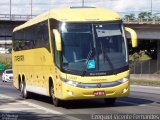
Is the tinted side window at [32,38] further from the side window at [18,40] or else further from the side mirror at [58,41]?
the side mirror at [58,41]

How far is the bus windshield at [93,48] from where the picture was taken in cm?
1880

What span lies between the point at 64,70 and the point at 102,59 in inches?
53.2

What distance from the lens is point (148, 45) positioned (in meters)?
98.8

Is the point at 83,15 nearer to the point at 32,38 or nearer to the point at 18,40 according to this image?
the point at 32,38

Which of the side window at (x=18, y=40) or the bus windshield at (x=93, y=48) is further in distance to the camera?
the side window at (x=18, y=40)

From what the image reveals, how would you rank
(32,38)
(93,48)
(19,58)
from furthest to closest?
(19,58) < (32,38) < (93,48)

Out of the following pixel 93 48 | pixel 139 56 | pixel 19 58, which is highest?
pixel 93 48

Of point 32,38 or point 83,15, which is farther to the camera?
point 32,38

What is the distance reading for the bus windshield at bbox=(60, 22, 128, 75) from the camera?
18.8 m

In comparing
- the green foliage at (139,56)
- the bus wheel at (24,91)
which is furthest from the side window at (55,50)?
the green foliage at (139,56)

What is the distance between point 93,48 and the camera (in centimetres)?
1898

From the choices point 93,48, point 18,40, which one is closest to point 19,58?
point 18,40

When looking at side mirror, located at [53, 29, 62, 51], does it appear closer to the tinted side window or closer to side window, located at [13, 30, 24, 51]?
the tinted side window

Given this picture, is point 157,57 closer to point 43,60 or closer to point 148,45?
point 148,45
